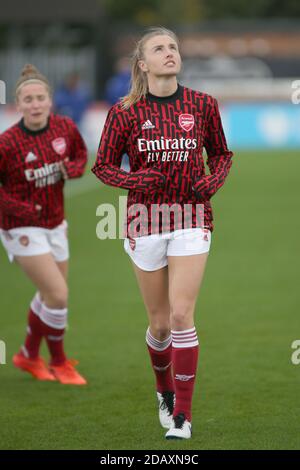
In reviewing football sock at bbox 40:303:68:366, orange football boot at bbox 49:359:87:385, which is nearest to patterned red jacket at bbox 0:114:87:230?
football sock at bbox 40:303:68:366

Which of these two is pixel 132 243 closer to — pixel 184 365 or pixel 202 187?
pixel 202 187

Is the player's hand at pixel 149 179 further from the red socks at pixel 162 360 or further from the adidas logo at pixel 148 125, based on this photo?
the red socks at pixel 162 360

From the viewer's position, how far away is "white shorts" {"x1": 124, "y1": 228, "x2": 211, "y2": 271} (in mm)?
6418

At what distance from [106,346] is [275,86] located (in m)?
33.7

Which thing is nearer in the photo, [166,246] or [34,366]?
[166,246]

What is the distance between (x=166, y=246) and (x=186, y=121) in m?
0.75

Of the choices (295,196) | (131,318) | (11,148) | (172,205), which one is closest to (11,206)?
(11,148)

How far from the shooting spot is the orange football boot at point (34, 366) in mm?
8289

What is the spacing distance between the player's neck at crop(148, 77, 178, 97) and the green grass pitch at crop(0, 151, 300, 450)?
204cm

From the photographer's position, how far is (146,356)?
8.88 metres

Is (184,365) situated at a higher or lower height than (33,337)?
lower

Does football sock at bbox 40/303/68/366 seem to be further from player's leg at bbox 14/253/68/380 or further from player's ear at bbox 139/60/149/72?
player's ear at bbox 139/60/149/72

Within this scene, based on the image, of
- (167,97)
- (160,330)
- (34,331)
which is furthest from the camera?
(34,331)

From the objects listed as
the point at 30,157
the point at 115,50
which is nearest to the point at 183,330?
the point at 30,157
